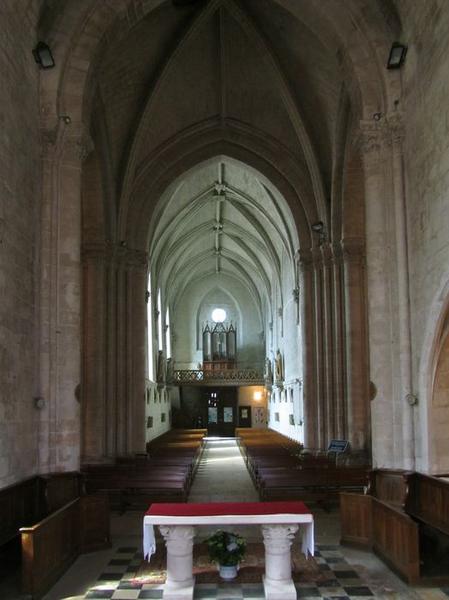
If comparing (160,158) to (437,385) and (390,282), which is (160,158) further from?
(437,385)

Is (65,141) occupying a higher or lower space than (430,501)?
higher

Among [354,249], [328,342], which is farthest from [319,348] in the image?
[354,249]

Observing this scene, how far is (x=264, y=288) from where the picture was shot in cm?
4044

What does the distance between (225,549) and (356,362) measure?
10.5 m

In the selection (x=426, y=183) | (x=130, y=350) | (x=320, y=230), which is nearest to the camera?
(x=426, y=183)

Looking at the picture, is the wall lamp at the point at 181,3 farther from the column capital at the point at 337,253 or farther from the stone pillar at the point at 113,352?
the column capital at the point at 337,253

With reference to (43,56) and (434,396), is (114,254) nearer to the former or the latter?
(43,56)

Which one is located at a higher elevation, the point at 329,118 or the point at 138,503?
the point at 329,118

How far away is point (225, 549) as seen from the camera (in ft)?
27.8

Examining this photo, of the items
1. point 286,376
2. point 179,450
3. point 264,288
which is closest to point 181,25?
point 179,450

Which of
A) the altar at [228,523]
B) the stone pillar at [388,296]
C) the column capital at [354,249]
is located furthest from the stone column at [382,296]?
the column capital at [354,249]

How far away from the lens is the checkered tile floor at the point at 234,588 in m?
8.16

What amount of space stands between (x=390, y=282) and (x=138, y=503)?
7.27 m

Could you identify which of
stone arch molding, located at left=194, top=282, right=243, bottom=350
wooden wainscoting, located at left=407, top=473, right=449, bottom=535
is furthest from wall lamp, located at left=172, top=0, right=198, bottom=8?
stone arch molding, located at left=194, top=282, right=243, bottom=350
